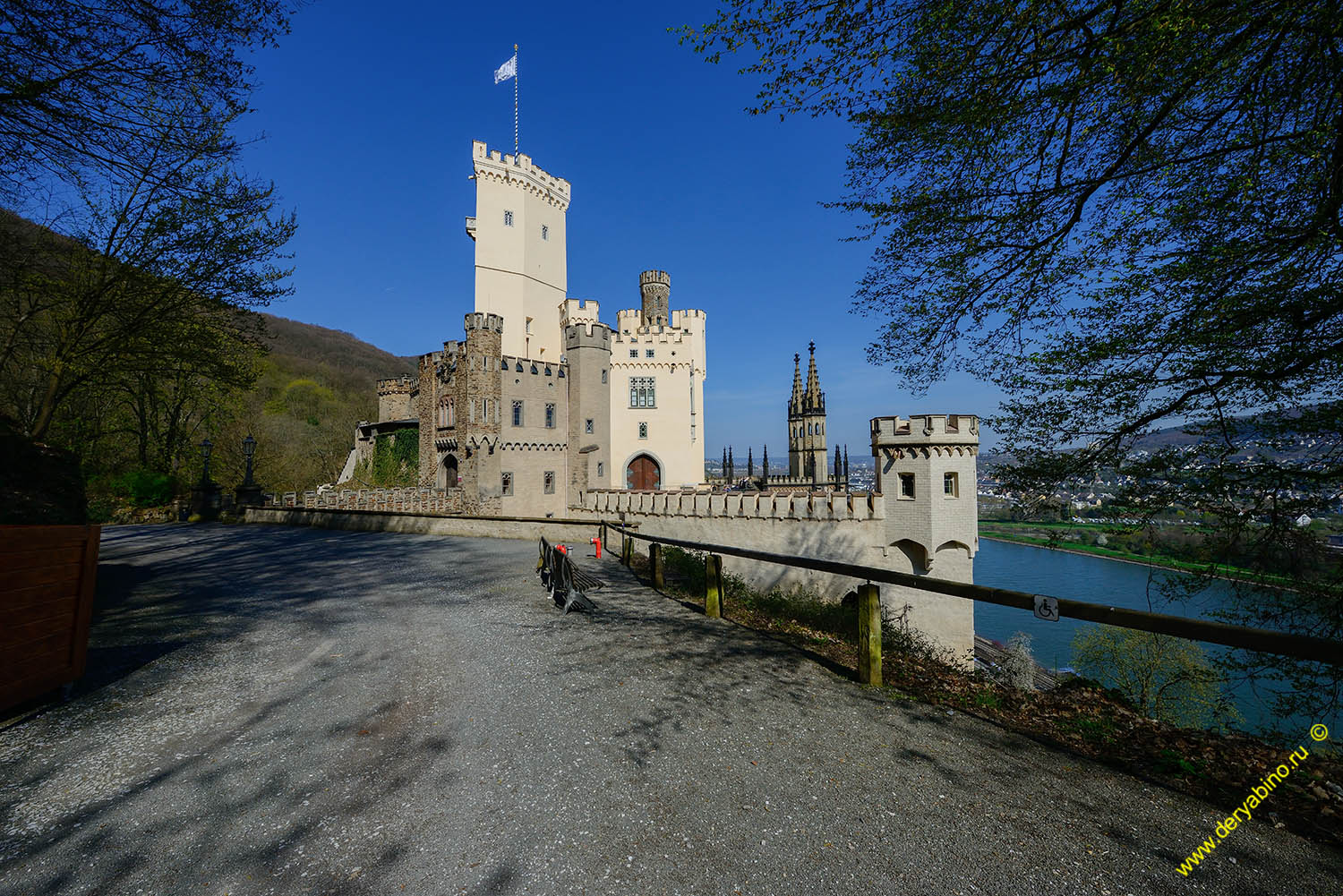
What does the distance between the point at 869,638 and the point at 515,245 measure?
35887mm

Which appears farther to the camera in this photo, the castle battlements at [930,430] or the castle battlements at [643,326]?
the castle battlements at [643,326]

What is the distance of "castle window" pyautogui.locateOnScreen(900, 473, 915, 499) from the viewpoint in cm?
2020

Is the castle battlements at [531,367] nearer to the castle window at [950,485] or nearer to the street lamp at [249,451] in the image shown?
the street lamp at [249,451]

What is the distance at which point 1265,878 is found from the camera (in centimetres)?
255

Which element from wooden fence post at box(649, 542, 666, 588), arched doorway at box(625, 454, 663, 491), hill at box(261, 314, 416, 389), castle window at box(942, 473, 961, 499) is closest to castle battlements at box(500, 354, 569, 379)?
arched doorway at box(625, 454, 663, 491)

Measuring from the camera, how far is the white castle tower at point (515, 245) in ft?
113

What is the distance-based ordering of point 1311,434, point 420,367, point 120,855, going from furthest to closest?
point 420,367
point 1311,434
point 120,855

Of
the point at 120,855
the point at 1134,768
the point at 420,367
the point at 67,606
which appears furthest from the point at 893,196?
the point at 420,367

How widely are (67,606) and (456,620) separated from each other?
3.45m

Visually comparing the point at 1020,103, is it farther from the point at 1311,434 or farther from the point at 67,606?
the point at 67,606


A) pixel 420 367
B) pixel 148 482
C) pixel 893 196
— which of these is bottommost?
pixel 148 482

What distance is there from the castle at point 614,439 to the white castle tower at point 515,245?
0.34ft

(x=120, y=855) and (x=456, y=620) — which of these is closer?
(x=120, y=855)

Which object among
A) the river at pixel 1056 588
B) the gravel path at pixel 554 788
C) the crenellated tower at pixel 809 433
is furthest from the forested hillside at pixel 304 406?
the river at pixel 1056 588
